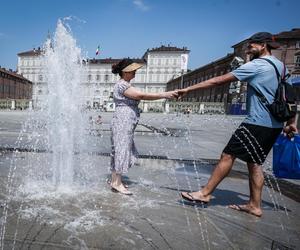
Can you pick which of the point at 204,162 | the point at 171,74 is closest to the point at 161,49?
the point at 171,74

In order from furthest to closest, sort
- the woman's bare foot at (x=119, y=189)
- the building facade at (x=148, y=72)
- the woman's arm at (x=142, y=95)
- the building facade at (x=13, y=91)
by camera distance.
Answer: the building facade at (x=148, y=72) → the building facade at (x=13, y=91) → the woman's bare foot at (x=119, y=189) → the woman's arm at (x=142, y=95)

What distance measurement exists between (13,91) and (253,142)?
295ft

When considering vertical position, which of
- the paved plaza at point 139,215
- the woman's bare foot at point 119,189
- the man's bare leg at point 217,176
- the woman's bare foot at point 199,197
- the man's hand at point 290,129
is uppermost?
the man's hand at point 290,129

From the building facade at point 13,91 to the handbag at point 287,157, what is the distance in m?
66.2

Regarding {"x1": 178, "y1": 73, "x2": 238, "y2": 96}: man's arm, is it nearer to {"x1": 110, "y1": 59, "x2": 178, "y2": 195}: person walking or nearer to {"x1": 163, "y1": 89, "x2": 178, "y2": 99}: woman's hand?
{"x1": 163, "y1": 89, "x2": 178, "y2": 99}: woman's hand

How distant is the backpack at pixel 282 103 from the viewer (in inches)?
122

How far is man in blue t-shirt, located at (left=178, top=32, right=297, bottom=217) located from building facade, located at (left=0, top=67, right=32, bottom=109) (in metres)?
66.1

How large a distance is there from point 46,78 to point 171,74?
104 metres

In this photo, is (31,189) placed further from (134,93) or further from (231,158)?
(231,158)

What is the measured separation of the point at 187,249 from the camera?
95.4 inches

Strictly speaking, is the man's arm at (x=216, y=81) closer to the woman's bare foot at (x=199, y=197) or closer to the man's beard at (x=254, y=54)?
the man's beard at (x=254, y=54)

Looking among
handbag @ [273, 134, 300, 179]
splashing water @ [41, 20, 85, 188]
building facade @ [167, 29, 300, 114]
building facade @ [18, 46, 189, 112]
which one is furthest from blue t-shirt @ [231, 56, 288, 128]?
building facade @ [18, 46, 189, 112]

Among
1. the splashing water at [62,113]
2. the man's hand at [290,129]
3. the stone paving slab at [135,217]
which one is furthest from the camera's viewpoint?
the splashing water at [62,113]

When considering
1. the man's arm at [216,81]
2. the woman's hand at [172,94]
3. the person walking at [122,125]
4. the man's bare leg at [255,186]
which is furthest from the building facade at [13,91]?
the man's bare leg at [255,186]
